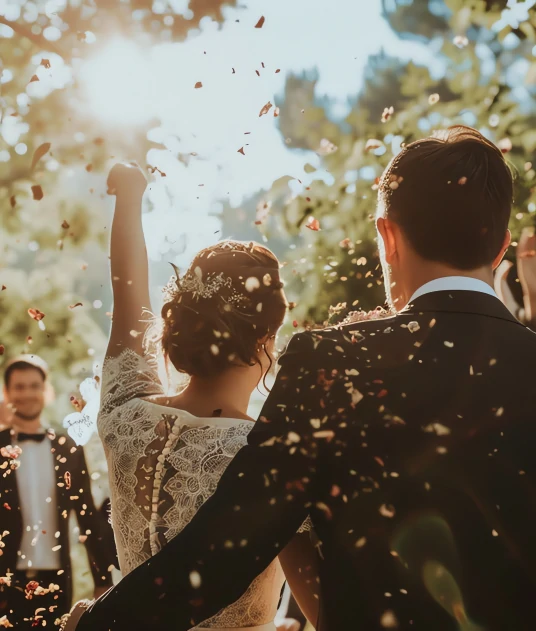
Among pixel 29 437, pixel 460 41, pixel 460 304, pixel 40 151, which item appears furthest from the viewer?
pixel 40 151

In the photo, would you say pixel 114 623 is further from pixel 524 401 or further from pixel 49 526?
pixel 49 526

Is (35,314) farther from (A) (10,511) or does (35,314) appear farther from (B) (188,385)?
(B) (188,385)

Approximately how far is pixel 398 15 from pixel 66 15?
472 centimetres

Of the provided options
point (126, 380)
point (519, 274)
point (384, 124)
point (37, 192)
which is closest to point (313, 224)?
point (384, 124)

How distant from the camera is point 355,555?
5.91 ft

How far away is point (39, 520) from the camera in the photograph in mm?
7582

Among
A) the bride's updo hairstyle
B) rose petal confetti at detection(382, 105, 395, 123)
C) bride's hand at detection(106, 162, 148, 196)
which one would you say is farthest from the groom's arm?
rose petal confetti at detection(382, 105, 395, 123)

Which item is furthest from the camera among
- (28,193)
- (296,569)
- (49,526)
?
(28,193)

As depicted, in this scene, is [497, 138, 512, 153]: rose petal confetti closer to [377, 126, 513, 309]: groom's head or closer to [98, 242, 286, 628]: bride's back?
[98, 242, 286, 628]: bride's back

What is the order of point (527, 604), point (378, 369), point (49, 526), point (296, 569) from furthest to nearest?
point (49, 526)
point (296, 569)
point (378, 369)
point (527, 604)

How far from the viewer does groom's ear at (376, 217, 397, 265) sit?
7.21 ft

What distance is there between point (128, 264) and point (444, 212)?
197 centimetres

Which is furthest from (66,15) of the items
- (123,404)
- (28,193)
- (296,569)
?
(296,569)

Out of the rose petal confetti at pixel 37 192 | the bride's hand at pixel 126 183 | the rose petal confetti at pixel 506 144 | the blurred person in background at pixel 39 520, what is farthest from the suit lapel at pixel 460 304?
the rose petal confetti at pixel 37 192
